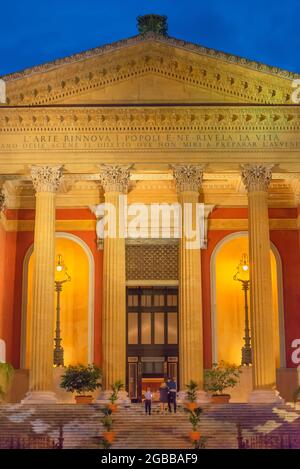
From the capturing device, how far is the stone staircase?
29.2m

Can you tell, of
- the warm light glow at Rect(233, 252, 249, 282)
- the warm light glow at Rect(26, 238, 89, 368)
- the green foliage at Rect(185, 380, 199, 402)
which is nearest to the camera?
the green foliage at Rect(185, 380, 199, 402)

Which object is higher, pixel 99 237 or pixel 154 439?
pixel 99 237

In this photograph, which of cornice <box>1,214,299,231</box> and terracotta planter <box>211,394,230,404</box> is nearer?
terracotta planter <box>211,394,230,404</box>

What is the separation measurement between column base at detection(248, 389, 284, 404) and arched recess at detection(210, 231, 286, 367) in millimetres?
6589

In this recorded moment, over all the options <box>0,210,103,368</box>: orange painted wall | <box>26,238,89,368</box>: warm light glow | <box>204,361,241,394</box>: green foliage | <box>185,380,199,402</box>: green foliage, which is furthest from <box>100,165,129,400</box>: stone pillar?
<box>26,238,89,368</box>: warm light glow

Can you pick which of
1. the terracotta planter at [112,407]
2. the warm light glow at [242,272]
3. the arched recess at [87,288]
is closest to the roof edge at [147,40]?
the arched recess at [87,288]

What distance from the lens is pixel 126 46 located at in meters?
36.3

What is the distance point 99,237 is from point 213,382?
9.16m

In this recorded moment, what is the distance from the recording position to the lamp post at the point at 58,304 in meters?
40.9
